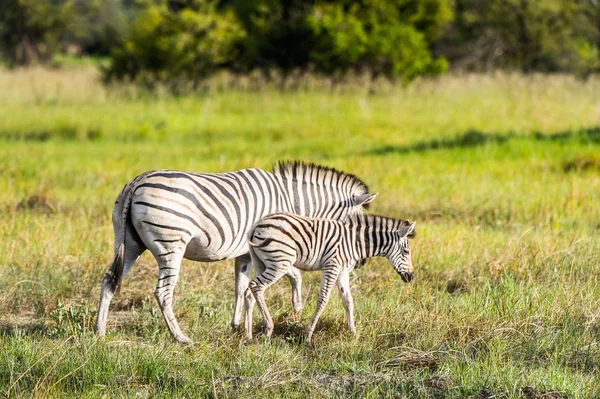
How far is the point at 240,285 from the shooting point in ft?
20.2

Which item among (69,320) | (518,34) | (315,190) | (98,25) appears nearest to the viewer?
(69,320)

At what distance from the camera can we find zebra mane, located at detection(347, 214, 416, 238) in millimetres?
5879

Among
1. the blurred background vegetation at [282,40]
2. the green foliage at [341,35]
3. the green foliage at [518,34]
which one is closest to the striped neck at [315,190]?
the blurred background vegetation at [282,40]

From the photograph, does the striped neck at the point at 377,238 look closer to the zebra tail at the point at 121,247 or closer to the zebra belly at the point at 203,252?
the zebra belly at the point at 203,252

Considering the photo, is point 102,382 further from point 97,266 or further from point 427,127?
point 427,127

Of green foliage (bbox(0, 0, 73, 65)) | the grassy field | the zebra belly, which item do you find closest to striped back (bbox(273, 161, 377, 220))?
the zebra belly

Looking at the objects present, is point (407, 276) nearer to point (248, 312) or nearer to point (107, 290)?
point (248, 312)

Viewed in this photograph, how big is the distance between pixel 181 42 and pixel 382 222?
1956 centimetres

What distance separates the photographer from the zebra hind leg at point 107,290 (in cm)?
575

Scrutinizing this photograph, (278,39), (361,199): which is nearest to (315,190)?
(361,199)

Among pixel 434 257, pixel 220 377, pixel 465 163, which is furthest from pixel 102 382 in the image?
pixel 465 163

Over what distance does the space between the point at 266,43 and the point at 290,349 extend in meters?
21.0

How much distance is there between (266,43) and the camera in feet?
84.8

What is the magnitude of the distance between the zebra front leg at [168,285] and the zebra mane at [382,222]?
1.30 metres
